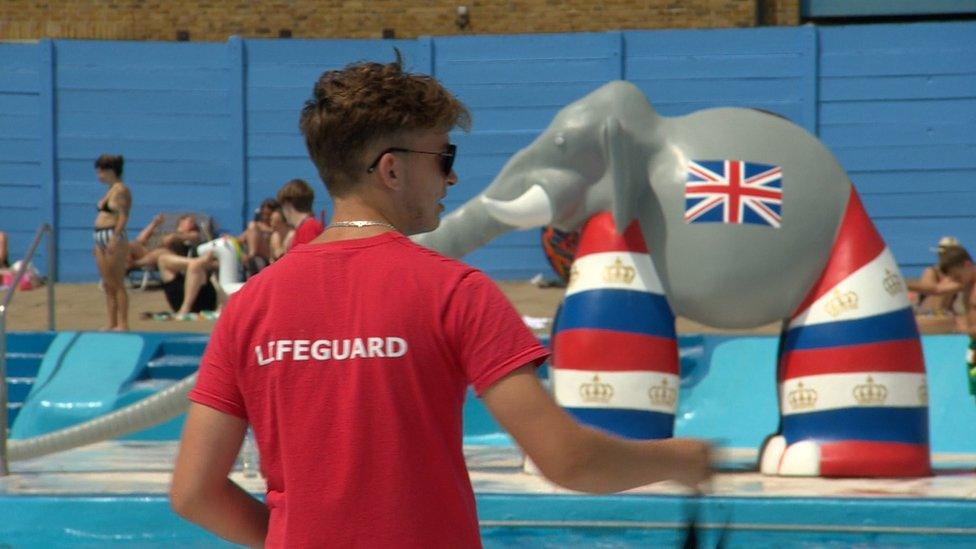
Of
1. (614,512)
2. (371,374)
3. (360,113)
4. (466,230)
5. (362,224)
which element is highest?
(360,113)

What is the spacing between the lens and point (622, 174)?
6.60 metres

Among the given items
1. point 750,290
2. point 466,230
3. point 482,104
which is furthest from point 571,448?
point 482,104

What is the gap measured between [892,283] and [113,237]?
6.63 meters

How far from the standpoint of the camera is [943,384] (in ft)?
28.4

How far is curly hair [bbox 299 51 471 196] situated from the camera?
188 centimetres

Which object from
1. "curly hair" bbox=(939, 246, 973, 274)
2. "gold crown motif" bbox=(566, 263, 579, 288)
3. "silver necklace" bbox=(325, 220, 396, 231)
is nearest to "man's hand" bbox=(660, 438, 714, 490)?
"silver necklace" bbox=(325, 220, 396, 231)

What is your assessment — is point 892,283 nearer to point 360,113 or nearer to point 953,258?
point 953,258

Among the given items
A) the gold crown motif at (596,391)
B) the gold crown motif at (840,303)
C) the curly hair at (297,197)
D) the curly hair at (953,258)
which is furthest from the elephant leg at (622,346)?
the curly hair at (953,258)

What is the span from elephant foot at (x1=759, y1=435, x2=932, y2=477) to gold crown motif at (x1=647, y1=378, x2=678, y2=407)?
0.57 meters

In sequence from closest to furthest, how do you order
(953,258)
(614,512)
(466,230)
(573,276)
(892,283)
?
(614,512) < (892,283) < (573,276) < (466,230) < (953,258)

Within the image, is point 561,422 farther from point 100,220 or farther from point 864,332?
point 100,220

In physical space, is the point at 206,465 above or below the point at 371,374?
below

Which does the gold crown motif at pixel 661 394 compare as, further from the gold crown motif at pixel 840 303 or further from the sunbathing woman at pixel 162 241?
the sunbathing woman at pixel 162 241

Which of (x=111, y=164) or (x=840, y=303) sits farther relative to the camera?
(x=111, y=164)
